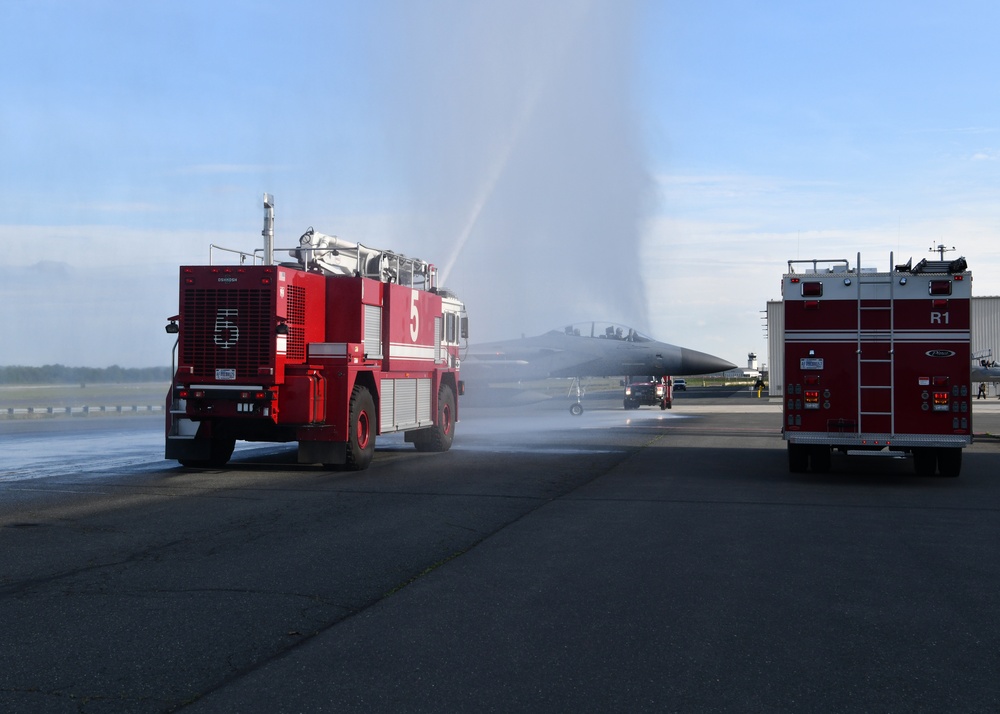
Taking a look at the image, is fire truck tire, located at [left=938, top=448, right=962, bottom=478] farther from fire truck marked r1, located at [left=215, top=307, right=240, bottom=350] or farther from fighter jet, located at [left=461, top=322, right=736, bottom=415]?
fighter jet, located at [left=461, top=322, right=736, bottom=415]

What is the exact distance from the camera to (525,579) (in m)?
7.12

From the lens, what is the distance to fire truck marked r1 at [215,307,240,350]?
1427 centimetres

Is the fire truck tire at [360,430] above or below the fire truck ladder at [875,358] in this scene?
below

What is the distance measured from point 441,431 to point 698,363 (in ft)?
70.7

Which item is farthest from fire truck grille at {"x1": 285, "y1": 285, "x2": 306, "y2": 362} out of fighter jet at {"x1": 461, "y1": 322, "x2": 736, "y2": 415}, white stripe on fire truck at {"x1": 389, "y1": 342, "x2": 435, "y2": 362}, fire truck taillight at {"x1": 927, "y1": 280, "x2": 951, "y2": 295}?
fighter jet at {"x1": 461, "y1": 322, "x2": 736, "y2": 415}

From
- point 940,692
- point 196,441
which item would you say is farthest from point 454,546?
point 196,441

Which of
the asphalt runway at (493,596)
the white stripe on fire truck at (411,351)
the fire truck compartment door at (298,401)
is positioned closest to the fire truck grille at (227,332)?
the fire truck compartment door at (298,401)

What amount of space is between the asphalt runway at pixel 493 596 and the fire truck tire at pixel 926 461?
135 centimetres

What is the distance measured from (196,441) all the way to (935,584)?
1106 cm

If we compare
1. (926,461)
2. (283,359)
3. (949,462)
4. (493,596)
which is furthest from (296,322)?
(949,462)

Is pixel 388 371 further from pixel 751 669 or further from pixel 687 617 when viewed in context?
pixel 751 669

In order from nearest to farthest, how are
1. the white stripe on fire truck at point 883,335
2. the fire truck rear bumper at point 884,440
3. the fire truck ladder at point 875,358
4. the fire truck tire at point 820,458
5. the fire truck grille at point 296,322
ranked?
1. the fire truck rear bumper at point 884,440
2. the white stripe on fire truck at point 883,335
3. the fire truck ladder at point 875,358
4. the fire truck grille at point 296,322
5. the fire truck tire at point 820,458

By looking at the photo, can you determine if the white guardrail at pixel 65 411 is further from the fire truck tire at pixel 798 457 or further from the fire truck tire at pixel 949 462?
the fire truck tire at pixel 949 462

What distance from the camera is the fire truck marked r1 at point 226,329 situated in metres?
14.3
